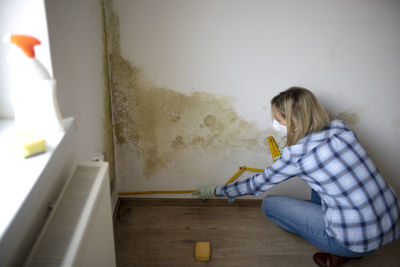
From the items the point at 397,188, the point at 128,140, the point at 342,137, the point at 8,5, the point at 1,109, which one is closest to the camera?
the point at 8,5

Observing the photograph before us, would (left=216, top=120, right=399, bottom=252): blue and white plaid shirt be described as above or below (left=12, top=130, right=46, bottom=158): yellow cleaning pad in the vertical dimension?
below

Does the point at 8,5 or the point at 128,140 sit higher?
the point at 8,5

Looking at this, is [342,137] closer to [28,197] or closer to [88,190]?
[88,190]

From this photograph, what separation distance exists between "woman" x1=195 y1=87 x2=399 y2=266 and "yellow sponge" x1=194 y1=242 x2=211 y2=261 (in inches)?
18.0

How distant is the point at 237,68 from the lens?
4.81ft

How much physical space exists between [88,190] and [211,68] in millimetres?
931

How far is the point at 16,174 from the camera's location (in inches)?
25.6

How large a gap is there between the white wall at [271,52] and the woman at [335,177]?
0.27 m

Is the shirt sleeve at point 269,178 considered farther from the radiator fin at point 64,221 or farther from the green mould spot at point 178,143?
the radiator fin at point 64,221

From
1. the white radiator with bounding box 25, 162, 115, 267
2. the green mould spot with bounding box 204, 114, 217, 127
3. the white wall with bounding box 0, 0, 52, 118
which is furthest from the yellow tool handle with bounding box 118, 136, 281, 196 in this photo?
the white wall with bounding box 0, 0, 52, 118

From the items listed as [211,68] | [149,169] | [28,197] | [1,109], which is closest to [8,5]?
[1,109]

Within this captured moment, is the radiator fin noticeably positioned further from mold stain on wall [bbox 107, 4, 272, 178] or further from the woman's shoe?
the woman's shoe

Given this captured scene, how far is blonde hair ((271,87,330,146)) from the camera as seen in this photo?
3.99 ft

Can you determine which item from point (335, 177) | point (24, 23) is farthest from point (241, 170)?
point (24, 23)
